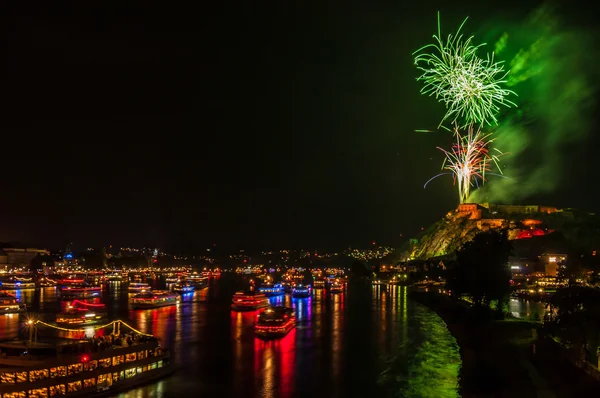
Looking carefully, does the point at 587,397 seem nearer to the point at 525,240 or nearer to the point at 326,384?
the point at 326,384

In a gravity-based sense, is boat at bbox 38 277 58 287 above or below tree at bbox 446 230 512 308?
below

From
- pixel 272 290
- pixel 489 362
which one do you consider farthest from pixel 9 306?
pixel 489 362

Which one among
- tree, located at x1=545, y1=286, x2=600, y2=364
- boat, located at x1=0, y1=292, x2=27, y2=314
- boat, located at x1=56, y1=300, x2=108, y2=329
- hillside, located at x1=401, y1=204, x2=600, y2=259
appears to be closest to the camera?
tree, located at x1=545, y1=286, x2=600, y2=364

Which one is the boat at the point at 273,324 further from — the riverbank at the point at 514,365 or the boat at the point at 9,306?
the boat at the point at 9,306

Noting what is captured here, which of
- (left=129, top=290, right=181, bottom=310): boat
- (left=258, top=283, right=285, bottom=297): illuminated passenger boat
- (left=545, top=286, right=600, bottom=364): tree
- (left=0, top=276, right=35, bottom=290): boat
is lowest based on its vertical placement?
(left=258, top=283, right=285, bottom=297): illuminated passenger boat

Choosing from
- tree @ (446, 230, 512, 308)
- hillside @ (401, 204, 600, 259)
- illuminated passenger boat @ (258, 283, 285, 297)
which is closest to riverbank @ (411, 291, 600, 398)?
tree @ (446, 230, 512, 308)

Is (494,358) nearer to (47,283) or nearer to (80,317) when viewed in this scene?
(80,317)

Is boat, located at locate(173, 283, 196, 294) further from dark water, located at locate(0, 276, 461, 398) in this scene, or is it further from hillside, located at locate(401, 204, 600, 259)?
hillside, located at locate(401, 204, 600, 259)
